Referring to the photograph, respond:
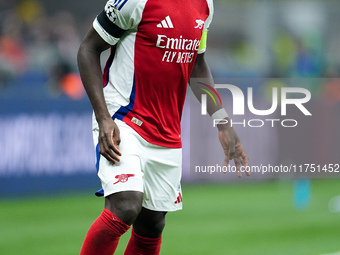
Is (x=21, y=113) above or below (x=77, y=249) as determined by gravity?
above

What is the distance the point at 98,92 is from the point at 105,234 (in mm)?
828

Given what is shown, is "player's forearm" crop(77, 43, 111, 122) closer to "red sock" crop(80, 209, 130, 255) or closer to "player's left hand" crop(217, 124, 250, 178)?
"red sock" crop(80, 209, 130, 255)

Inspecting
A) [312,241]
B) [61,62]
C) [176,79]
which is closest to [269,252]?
[312,241]

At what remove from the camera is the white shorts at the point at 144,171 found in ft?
13.6

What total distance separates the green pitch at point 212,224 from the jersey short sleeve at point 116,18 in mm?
3067

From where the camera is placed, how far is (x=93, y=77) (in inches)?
168

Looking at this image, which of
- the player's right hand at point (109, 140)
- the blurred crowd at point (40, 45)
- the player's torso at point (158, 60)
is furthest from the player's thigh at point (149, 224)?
the blurred crowd at point (40, 45)

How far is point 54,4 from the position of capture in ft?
47.3

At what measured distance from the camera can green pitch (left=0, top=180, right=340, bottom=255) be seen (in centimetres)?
719

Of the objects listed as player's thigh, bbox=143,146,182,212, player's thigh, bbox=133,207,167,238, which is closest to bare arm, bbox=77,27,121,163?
player's thigh, bbox=143,146,182,212

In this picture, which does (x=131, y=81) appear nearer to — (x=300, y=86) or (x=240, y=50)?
(x=300, y=86)

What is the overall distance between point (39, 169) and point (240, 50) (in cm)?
680

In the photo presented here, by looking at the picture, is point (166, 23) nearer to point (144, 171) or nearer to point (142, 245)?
point (144, 171)

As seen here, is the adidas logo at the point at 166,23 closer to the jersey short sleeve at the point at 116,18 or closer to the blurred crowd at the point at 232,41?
the jersey short sleeve at the point at 116,18
